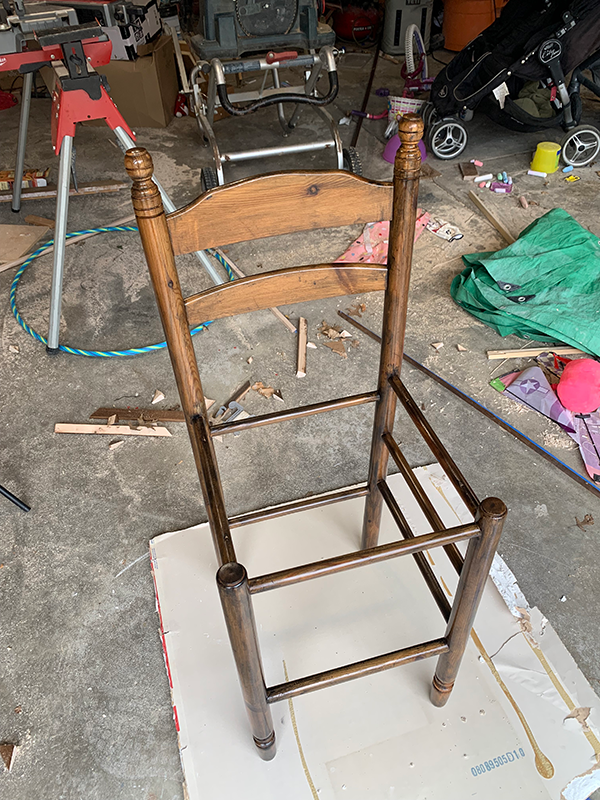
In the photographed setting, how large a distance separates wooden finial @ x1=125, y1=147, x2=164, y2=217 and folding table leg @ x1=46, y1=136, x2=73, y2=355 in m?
1.28

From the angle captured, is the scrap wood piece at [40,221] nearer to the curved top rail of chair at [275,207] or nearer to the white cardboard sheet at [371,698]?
the white cardboard sheet at [371,698]

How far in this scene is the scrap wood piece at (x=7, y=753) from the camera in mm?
1292

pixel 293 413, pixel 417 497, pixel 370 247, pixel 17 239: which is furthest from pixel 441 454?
pixel 17 239

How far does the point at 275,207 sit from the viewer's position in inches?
38.5

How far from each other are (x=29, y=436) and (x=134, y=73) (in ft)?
8.82

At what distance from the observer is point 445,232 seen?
288cm

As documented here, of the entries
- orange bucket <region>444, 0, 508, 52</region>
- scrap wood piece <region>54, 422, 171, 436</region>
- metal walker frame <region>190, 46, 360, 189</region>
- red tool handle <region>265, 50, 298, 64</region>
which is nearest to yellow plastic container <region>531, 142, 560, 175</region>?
metal walker frame <region>190, 46, 360, 189</region>

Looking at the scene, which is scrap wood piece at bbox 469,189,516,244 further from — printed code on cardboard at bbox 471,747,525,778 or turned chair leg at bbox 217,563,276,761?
turned chair leg at bbox 217,563,276,761

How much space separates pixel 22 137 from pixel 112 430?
1.67m

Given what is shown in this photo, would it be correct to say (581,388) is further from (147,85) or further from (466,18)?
(466,18)

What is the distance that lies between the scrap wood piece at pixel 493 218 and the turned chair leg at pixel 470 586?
213 cm

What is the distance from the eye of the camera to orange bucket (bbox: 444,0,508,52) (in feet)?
15.3

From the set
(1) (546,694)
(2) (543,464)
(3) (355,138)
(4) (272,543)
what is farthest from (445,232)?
(1) (546,694)

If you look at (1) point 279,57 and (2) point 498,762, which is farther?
(1) point 279,57
